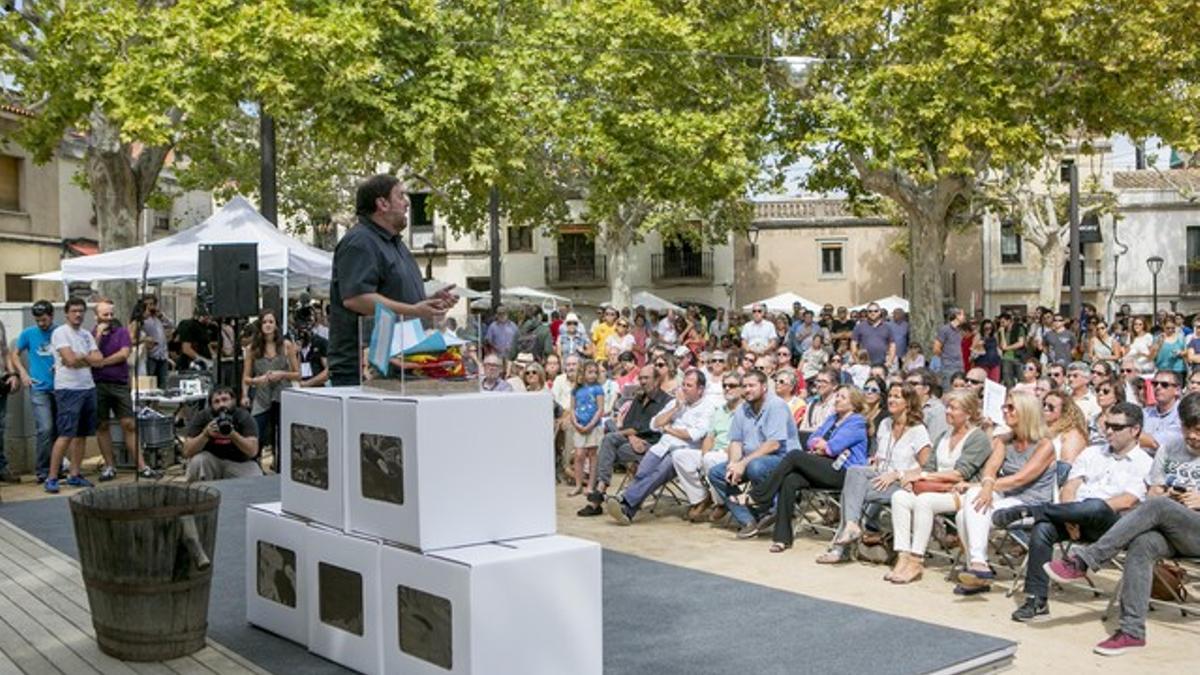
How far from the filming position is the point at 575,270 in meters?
50.3

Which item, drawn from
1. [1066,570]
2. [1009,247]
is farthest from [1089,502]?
[1009,247]

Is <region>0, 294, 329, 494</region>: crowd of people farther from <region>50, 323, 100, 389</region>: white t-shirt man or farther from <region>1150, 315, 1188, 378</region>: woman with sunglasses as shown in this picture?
<region>1150, 315, 1188, 378</region>: woman with sunglasses

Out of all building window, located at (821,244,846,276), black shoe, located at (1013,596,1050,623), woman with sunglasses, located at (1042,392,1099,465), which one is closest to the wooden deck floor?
black shoe, located at (1013,596,1050,623)

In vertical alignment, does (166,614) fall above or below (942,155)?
below

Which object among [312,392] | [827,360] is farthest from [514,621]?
[827,360]

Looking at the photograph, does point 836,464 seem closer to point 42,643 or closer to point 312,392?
point 312,392

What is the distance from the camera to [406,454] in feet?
16.4

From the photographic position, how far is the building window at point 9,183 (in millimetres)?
31375

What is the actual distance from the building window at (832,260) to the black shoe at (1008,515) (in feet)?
138

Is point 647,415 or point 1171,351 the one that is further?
point 1171,351

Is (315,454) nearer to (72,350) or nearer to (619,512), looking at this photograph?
(619,512)

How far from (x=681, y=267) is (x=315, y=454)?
4471 cm

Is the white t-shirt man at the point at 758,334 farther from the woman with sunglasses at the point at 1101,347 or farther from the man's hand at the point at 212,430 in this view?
the man's hand at the point at 212,430

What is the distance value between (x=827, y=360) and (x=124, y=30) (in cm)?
1047
